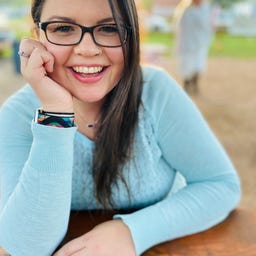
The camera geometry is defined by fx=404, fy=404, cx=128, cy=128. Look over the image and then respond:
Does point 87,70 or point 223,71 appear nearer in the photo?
point 87,70

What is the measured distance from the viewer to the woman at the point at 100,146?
85 cm

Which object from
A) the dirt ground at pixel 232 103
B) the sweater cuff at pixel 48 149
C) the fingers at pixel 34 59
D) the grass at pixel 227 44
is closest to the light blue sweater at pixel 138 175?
the sweater cuff at pixel 48 149

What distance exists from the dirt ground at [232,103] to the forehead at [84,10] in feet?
7.56

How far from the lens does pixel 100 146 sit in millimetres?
1034

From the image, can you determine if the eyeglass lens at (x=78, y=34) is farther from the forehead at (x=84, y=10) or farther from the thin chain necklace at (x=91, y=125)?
the thin chain necklace at (x=91, y=125)

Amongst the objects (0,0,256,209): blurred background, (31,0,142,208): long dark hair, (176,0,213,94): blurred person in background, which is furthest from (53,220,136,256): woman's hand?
(176,0,213,94): blurred person in background

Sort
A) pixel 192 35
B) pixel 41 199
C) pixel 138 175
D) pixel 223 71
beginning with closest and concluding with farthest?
1. pixel 41 199
2. pixel 138 175
3. pixel 192 35
4. pixel 223 71

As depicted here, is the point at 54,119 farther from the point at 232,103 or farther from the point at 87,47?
the point at 232,103

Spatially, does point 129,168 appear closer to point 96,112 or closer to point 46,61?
point 96,112

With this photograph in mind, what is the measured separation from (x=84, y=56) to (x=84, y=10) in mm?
97

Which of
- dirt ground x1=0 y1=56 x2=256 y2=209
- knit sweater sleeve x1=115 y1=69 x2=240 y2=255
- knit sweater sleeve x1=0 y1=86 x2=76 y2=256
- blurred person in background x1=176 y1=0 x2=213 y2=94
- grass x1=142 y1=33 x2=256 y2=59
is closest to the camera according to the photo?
knit sweater sleeve x1=0 y1=86 x2=76 y2=256

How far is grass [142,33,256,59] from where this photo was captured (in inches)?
391

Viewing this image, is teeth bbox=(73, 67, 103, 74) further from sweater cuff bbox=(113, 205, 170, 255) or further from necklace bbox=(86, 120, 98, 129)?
sweater cuff bbox=(113, 205, 170, 255)

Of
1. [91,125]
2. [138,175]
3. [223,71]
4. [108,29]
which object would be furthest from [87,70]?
[223,71]
